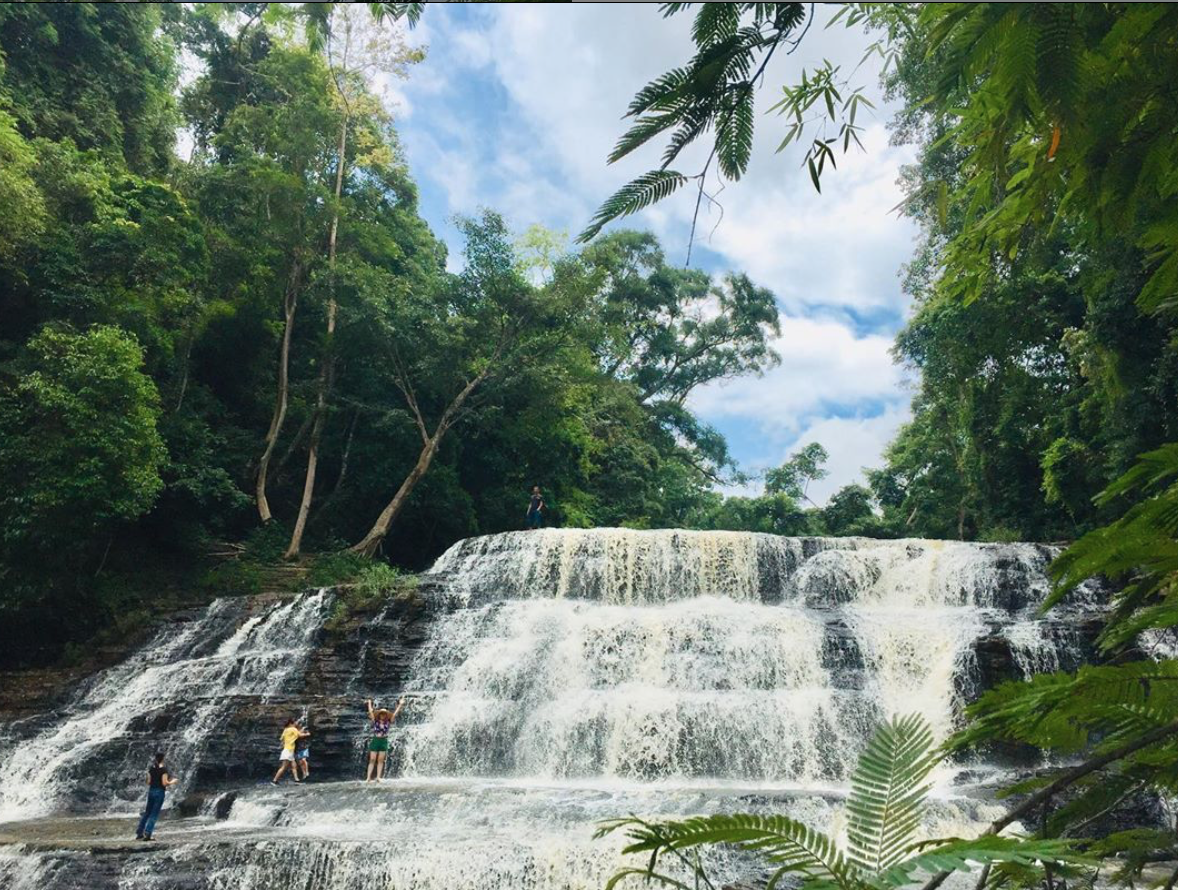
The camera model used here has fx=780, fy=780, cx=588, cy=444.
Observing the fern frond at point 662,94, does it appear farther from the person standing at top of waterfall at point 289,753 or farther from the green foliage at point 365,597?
the green foliage at point 365,597

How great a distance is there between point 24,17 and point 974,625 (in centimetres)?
2224

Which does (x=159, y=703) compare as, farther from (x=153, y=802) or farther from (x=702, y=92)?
(x=702, y=92)

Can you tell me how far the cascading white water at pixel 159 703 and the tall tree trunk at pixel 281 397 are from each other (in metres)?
4.47

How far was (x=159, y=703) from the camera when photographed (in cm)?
1099

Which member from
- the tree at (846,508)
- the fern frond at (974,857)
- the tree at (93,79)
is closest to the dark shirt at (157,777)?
the fern frond at (974,857)

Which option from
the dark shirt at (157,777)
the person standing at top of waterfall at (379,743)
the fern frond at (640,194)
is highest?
the fern frond at (640,194)

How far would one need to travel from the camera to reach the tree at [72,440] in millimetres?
12445

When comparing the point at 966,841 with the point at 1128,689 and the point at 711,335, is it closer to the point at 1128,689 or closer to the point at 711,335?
the point at 1128,689

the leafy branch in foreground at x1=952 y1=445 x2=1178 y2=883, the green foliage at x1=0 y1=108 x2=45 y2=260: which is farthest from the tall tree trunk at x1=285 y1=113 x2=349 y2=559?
the leafy branch in foreground at x1=952 y1=445 x2=1178 y2=883

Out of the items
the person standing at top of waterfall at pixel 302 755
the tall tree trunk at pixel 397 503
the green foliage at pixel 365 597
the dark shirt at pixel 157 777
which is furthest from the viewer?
the tall tree trunk at pixel 397 503

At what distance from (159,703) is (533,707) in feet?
17.4

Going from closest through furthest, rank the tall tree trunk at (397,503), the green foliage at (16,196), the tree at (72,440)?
the tree at (72,440), the green foliage at (16,196), the tall tree trunk at (397,503)

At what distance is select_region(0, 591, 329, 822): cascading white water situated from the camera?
376 inches

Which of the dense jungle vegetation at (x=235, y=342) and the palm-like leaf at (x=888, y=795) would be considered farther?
the dense jungle vegetation at (x=235, y=342)
